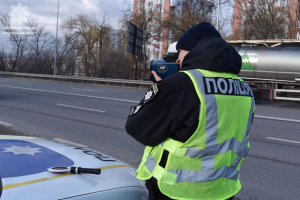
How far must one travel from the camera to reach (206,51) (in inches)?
77.0

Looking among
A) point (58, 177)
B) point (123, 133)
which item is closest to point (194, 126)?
point (58, 177)

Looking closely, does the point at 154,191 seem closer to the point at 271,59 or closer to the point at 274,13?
the point at 271,59

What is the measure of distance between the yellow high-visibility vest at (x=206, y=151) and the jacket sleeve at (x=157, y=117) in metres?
0.07

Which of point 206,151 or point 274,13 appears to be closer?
point 206,151

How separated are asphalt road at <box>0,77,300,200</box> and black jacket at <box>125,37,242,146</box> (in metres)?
3.06

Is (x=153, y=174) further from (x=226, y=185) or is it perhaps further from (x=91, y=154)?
(x=91, y=154)

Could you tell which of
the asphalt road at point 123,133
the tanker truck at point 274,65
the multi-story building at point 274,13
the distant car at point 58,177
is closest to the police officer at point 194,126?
the distant car at point 58,177

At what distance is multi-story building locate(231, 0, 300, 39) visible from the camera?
26656 millimetres

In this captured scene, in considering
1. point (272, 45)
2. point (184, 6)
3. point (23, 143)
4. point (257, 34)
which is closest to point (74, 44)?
point (184, 6)

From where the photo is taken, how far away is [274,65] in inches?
611

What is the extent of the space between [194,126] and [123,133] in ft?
22.6

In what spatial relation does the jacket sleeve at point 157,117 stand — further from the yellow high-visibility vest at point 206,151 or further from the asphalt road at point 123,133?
the asphalt road at point 123,133

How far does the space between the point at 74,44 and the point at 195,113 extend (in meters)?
52.1

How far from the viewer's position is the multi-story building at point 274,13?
26.7 m
